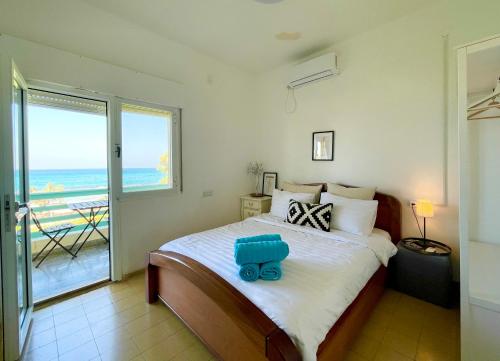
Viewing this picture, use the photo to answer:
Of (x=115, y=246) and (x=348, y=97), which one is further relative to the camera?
(x=348, y=97)

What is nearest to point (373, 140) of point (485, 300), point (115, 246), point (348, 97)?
point (348, 97)

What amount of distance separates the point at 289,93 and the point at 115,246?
3059mm

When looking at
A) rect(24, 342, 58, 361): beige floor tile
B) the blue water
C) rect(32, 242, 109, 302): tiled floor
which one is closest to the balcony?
rect(32, 242, 109, 302): tiled floor

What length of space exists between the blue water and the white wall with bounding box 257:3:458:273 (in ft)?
6.94

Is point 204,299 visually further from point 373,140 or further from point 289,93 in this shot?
point 289,93

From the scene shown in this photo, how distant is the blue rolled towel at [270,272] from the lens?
53.3 inches

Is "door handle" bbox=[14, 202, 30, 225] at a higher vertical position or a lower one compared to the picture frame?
lower

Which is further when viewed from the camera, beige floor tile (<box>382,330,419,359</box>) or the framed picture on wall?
the framed picture on wall

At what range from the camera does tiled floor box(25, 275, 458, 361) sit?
1.46m

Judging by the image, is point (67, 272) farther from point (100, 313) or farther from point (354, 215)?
point (354, 215)

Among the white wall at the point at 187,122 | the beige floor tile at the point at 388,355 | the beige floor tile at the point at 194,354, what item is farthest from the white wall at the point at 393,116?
the beige floor tile at the point at 194,354

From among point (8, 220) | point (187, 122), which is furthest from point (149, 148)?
point (8, 220)

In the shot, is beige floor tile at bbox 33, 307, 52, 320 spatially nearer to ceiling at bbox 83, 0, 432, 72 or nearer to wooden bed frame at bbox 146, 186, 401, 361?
wooden bed frame at bbox 146, 186, 401, 361

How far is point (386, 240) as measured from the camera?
2.09 meters
